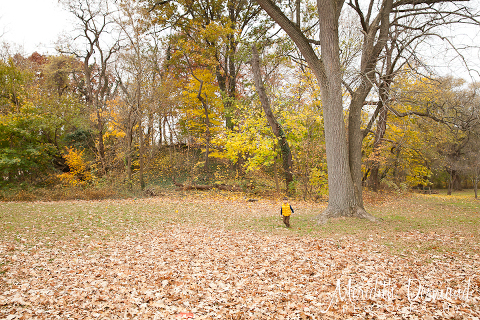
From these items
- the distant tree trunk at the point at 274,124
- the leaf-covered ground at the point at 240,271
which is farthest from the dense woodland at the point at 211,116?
the leaf-covered ground at the point at 240,271

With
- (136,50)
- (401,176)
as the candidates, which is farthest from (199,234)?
(401,176)

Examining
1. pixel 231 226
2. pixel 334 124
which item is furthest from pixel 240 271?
pixel 334 124

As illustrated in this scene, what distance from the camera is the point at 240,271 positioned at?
4848 millimetres

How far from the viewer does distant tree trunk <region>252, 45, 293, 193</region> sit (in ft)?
49.4

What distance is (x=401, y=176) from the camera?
22.9m

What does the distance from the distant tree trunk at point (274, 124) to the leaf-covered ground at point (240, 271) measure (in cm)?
829

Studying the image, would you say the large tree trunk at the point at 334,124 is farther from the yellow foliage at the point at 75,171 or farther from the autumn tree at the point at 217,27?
the yellow foliage at the point at 75,171

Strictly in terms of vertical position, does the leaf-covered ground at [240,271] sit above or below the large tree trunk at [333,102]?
below

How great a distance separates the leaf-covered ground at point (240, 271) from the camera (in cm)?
348

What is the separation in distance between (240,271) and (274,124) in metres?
11.6

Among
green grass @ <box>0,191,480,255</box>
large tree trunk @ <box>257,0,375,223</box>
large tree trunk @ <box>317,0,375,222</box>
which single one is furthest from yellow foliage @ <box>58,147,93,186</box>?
large tree trunk @ <box>317,0,375,222</box>

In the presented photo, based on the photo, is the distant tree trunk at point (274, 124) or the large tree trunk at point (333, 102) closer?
the large tree trunk at point (333, 102)

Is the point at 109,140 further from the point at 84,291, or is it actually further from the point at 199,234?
the point at 84,291

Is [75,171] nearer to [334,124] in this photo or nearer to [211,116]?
[211,116]
